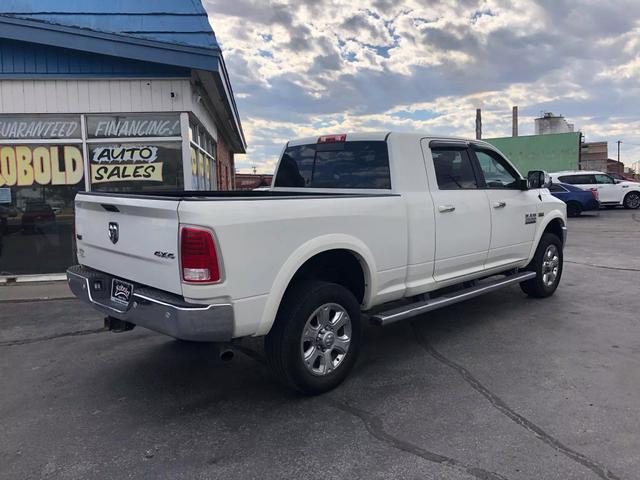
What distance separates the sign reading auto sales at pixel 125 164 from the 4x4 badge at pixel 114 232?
5.25m

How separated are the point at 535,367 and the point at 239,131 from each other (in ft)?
50.5

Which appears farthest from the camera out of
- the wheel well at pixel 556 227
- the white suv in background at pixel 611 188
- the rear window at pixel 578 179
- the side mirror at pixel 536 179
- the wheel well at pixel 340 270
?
the white suv in background at pixel 611 188

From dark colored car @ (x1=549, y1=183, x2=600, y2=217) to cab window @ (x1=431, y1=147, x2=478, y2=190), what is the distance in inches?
680

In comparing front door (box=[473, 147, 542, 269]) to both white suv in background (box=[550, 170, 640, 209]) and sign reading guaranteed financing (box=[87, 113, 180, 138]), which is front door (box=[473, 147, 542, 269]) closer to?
sign reading guaranteed financing (box=[87, 113, 180, 138])

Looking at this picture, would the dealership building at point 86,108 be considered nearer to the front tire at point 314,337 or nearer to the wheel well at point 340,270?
the wheel well at point 340,270

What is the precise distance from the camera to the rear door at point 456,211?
190 inches

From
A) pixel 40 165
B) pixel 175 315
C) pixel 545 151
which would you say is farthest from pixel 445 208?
pixel 545 151

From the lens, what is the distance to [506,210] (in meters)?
5.70

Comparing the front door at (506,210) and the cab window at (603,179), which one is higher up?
the cab window at (603,179)

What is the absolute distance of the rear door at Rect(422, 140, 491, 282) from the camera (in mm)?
4816

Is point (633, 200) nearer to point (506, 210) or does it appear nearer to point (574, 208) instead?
point (574, 208)

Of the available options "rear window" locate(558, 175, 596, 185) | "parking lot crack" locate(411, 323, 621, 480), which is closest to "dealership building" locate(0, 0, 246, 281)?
"parking lot crack" locate(411, 323, 621, 480)

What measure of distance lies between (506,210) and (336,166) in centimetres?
202

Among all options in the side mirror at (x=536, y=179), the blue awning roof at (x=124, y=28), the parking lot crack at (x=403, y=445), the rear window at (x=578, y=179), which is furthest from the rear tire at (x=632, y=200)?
the parking lot crack at (x=403, y=445)
